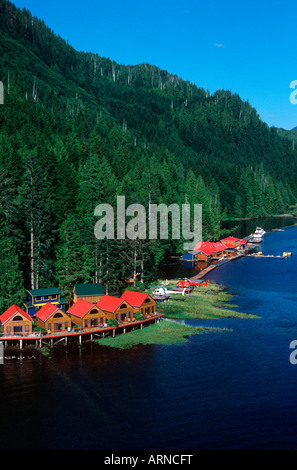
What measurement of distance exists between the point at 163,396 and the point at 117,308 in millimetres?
20986

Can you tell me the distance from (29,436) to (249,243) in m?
114

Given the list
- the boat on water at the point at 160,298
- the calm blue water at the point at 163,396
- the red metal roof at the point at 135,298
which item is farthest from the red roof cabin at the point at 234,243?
the calm blue water at the point at 163,396

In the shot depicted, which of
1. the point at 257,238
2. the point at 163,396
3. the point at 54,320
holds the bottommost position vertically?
the point at 163,396

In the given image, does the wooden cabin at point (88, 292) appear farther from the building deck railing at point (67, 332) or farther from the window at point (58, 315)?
the window at point (58, 315)

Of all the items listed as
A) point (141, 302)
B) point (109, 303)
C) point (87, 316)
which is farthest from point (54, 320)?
point (141, 302)

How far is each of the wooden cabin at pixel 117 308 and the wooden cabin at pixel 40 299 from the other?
22.6 ft

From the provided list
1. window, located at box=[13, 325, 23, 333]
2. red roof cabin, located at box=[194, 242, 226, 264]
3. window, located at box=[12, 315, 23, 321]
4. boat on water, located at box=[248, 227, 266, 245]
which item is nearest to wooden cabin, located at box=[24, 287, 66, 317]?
window, located at box=[12, 315, 23, 321]

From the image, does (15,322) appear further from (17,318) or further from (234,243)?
(234,243)

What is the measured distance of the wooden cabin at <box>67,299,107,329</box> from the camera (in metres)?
63.0

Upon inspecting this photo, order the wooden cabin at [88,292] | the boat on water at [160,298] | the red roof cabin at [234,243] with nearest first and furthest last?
the wooden cabin at [88,292] → the boat on water at [160,298] → the red roof cabin at [234,243]

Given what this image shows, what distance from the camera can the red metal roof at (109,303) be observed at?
215 ft

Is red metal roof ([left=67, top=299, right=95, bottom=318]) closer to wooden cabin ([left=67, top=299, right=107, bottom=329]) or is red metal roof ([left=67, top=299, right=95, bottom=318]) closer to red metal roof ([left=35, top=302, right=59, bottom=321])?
wooden cabin ([left=67, top=299, right=107, bottom=329])

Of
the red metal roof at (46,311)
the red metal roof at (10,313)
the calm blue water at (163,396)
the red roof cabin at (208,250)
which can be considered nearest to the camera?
the calm blue water at (163,396)

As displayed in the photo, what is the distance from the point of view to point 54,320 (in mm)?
61719
